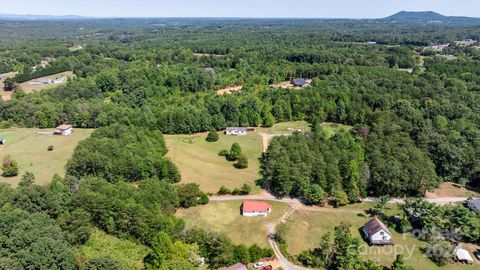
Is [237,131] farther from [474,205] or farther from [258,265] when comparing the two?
[474,205]

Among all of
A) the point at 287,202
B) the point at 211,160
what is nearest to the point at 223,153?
the point at 211,160

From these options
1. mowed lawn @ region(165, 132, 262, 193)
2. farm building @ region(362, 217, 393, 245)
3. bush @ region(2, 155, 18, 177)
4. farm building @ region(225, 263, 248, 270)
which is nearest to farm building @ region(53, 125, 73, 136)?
bush @ region(2, 155, 18, 177)

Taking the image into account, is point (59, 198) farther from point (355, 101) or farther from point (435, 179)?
point (355, 101)

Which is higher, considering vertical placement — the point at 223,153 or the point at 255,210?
the point at 255,210

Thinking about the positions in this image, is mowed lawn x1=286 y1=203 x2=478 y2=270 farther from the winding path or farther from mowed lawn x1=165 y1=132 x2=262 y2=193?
mowed lawn x1=165 y1=132 x2=262 y2=193

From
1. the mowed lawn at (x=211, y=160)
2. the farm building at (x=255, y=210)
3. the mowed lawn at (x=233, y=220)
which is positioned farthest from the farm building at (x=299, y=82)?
the farm building at (x=255, y=210)
